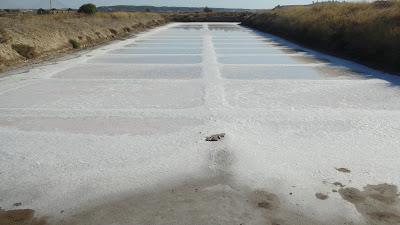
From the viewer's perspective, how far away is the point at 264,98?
794cm

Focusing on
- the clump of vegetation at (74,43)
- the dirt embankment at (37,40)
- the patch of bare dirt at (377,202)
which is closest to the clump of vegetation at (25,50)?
the dirt embankment at (37,40)

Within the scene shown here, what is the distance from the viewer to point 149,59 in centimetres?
1370

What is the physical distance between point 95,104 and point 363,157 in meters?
4.74

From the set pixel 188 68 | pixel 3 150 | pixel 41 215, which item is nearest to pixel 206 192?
pixel 41 215

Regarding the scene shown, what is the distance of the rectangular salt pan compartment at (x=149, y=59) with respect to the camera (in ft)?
42.8

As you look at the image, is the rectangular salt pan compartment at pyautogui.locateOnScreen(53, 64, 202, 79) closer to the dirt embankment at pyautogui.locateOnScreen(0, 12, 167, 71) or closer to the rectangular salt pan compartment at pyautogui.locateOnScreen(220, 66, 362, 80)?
the rectangular salt pan compartment at pyautogui.locateOnScreen(220, 66, 362, 80)

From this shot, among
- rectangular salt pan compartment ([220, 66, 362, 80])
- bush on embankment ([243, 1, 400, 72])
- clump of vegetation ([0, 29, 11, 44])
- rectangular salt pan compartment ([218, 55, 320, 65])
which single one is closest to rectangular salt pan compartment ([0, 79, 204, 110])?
rectangular salt pan compartment ([220, 66, 362, 80])

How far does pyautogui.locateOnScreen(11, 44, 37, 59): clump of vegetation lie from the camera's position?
13594 mm

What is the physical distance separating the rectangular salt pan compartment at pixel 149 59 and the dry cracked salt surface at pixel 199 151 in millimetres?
3150

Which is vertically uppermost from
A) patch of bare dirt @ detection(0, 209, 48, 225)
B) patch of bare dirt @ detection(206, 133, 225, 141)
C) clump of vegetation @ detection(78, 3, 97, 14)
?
clump of vegetation @ detection(78, 3, 97, 14)

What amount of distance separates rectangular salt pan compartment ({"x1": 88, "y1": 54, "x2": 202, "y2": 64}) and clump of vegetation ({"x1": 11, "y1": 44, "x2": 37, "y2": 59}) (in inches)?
80.4

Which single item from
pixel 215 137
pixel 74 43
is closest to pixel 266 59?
pixel 215 137

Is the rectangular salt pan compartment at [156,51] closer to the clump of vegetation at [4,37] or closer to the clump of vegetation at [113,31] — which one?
the clump of vegetation at [4,37]

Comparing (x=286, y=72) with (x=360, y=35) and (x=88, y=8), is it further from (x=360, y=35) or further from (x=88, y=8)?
(x=88, y=8)
